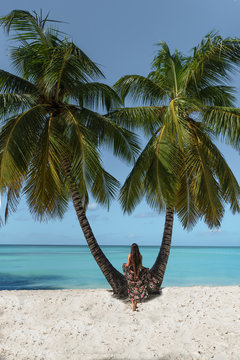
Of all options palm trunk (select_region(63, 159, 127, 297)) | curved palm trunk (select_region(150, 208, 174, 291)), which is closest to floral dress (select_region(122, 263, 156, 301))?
palm trunk (select_region(63, 159, 127, 297))

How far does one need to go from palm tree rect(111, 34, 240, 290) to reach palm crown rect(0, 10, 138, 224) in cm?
72

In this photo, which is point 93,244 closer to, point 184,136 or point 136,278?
point 136,278

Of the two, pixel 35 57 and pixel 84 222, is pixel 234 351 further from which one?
pixel 35 57

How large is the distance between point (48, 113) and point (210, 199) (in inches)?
175

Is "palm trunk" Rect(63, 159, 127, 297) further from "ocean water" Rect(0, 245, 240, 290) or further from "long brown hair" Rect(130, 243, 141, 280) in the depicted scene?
"ocean water" Rect(0, 245, 240, 290)

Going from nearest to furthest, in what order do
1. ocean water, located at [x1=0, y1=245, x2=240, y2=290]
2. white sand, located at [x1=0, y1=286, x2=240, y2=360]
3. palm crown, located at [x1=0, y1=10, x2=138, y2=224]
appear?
white sand, located at [x1=0, y1=286, x2=240, y2=360]
palm crown, located at [x1=0, y1=10, x2=138, y2=224]
ocean water, located at [x1=0, y1=245, x2=240, y2=290]

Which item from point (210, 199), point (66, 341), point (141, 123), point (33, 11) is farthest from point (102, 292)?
point (33, 11)

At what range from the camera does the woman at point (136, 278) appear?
8.23 m

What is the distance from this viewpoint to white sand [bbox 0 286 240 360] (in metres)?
6.26

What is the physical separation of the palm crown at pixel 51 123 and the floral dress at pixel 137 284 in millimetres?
1756

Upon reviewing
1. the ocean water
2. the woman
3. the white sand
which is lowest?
the ocean water

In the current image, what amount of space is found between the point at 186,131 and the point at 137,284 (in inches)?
144

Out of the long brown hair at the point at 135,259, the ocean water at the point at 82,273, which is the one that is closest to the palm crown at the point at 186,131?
the long brown hair at the point at 135,259

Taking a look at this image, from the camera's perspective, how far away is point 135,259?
8.13 meters
